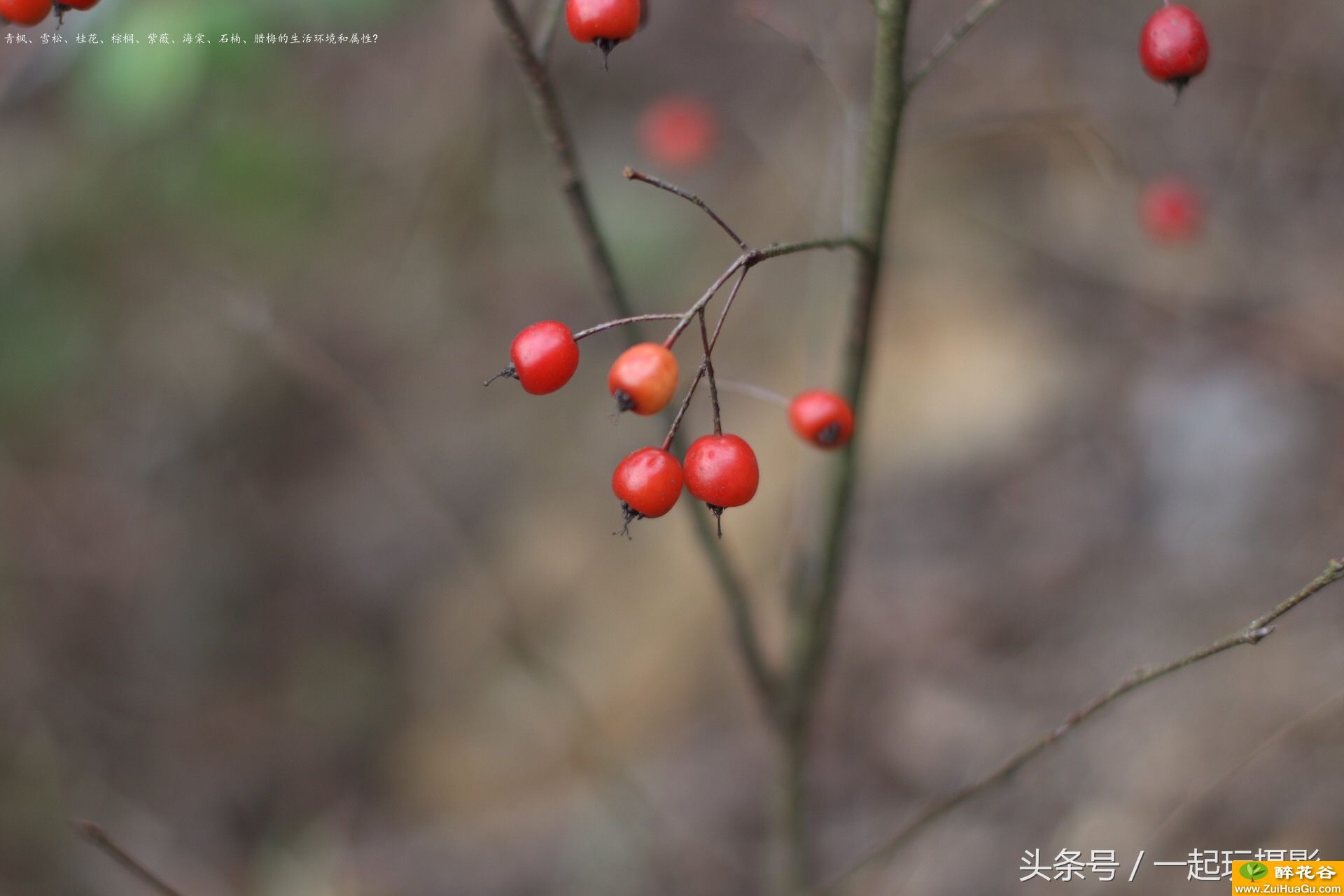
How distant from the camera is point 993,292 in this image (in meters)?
4.38

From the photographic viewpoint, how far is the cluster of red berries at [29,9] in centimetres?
144

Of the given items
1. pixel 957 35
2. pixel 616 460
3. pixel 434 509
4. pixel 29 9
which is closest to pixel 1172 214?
pixel 957 35

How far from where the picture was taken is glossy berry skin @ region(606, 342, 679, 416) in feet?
4.05

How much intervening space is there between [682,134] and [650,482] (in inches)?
105

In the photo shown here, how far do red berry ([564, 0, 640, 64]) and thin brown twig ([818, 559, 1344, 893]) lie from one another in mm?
1218

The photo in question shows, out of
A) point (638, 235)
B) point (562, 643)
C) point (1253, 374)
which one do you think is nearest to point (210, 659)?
point (562, 643)

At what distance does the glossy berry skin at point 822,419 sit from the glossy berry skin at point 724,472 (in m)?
0.28

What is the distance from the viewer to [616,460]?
4.62 m

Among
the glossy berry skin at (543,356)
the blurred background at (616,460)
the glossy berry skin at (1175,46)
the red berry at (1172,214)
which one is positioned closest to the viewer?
the glossy berry skin at (543,356)

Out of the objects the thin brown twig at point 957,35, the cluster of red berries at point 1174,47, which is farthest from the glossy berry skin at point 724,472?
the cluster of red berries at point 1174,47

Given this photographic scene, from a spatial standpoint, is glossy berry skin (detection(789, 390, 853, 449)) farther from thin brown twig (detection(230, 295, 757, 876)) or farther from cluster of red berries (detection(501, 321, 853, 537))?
thin brown twig (detection(230, 295, 757, 876))

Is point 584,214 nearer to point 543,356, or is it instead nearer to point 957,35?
point 543,356

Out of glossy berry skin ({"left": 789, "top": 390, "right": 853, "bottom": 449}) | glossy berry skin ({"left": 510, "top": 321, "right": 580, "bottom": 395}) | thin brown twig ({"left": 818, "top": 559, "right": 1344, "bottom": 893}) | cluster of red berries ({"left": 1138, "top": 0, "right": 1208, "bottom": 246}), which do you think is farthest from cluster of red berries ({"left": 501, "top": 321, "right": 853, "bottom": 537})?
cluster of red berries ({"left": 1138, "top": 0, "right": 1208, "bottom": 246})

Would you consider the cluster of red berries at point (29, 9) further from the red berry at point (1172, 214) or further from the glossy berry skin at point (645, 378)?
the red berry at point (1172, 214)
